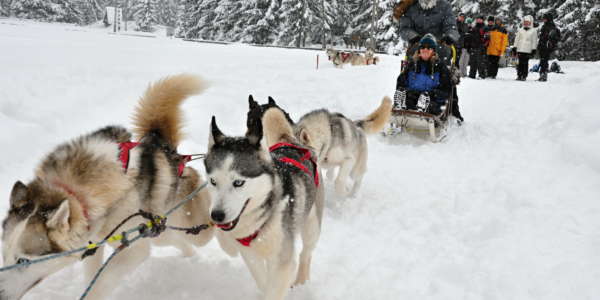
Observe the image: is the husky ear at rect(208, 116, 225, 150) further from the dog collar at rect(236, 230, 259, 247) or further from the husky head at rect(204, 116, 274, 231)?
the dog collar at rect(236, 230, 259, 247)

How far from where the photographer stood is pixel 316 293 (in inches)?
96.4

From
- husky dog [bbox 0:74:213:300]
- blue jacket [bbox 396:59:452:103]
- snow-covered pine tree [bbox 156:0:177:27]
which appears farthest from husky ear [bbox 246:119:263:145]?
snow-covered pine tree [bbox 156:0:177:27]

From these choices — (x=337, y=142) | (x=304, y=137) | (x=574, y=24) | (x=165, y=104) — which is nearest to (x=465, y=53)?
(x=337, y=142)

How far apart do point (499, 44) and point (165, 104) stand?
11.0 m

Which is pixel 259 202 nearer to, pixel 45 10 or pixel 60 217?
pixel 60 217

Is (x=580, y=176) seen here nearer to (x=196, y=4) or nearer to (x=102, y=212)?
(x=102, y=212)

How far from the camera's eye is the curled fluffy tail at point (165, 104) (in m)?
2.35

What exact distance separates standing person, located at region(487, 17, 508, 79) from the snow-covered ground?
4196mm

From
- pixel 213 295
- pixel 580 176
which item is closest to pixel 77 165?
pixel 213 295

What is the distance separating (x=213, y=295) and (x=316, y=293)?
0.65 meters

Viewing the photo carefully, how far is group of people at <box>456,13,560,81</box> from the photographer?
10336mm

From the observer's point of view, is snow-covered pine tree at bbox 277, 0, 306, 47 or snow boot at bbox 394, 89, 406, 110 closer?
snow boot at bbox 394, 89, 406, 110

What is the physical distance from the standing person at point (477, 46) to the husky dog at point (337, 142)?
28.5 feet

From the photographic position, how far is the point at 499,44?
10828 millimetres
